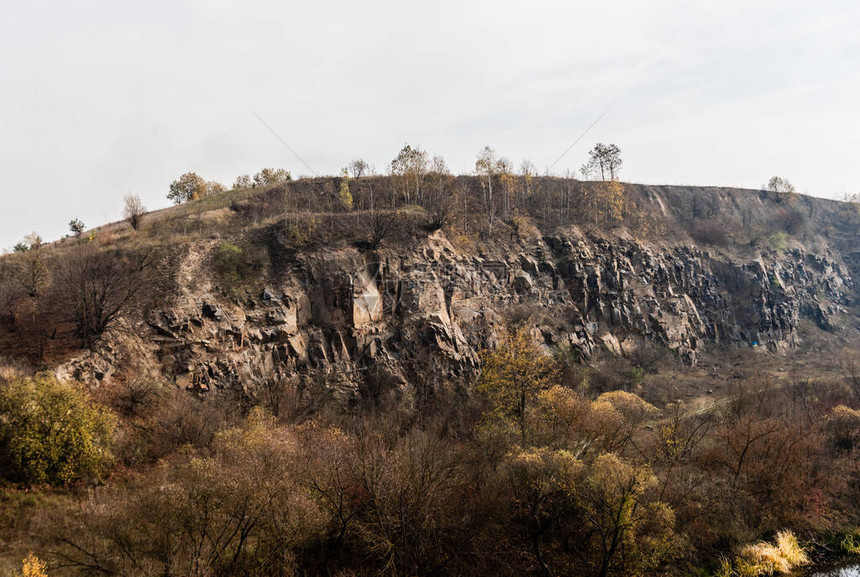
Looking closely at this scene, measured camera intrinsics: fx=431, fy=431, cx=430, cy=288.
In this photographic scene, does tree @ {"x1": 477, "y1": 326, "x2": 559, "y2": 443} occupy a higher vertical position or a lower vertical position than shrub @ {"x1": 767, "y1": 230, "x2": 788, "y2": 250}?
lower

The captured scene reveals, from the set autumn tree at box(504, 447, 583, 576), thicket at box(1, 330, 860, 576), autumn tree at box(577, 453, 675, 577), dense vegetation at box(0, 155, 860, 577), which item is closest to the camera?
thicket at box(1, 330, 860, 576)

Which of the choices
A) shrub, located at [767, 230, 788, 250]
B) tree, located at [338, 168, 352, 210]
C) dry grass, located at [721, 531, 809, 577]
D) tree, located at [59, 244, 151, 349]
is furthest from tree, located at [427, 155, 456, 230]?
shrub, located at [767, 230, 788, 250]

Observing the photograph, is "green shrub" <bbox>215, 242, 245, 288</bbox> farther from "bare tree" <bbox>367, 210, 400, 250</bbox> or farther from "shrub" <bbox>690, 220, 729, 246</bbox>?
"shrub" <bbox>690, 220, 729, 246</bbox>

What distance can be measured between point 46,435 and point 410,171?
4295 cm

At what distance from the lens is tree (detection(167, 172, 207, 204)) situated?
64625 mm

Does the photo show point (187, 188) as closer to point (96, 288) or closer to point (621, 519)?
point (96, 288)

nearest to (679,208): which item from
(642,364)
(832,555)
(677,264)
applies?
(677,264)

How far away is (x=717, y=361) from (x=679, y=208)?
28.3 m

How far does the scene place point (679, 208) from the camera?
68.8m

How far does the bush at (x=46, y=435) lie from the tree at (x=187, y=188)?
5058 centimetres

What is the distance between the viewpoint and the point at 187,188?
65188mm

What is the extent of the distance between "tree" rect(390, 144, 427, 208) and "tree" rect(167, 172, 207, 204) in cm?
3149

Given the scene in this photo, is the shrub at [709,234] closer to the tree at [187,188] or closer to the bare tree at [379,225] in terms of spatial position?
the bare tree at [379,225]

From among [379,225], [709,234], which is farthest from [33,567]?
[709,234]
